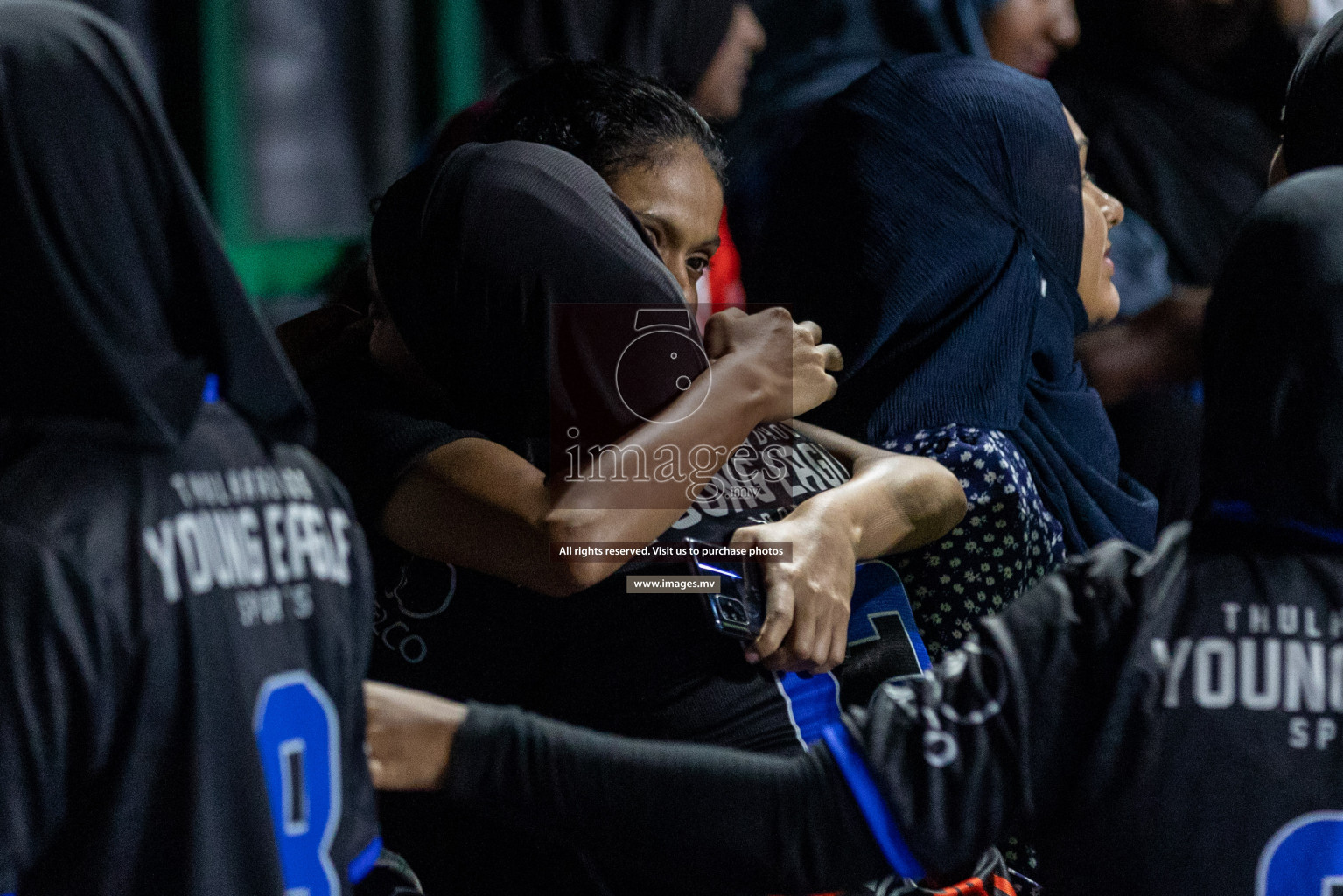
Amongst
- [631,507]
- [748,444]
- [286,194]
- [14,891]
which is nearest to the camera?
[14,891]

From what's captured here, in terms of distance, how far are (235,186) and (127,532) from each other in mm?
2604

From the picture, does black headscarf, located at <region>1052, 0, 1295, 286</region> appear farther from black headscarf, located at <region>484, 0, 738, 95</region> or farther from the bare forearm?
the bare forearm

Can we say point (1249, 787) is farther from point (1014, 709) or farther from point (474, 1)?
point (474, 1)

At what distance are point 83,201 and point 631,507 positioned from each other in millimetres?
588

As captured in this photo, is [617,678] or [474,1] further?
[474,1]

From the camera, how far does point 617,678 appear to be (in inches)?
60.1

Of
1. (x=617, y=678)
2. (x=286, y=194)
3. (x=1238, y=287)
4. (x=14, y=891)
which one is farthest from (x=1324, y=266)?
(x=286, y=194)

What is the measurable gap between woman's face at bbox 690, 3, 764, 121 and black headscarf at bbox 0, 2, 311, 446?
1.83 metres

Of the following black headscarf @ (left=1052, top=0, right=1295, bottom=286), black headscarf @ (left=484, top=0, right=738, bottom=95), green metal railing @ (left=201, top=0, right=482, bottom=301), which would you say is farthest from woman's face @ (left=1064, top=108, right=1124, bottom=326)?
green metal railing @ (left=201, top=0, right=482, bottom=301)

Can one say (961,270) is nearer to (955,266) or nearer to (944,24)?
(955,266)

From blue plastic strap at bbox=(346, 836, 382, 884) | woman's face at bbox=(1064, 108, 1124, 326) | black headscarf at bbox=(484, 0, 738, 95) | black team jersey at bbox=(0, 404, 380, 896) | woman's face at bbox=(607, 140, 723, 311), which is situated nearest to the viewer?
black team jersey at bbox=(0, 404, 380, 896)

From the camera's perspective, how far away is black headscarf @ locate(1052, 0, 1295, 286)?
3.02m

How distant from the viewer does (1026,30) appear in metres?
3.01

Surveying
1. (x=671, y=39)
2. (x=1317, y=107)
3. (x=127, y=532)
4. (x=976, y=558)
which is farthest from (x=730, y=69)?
(x=127, y=532)
